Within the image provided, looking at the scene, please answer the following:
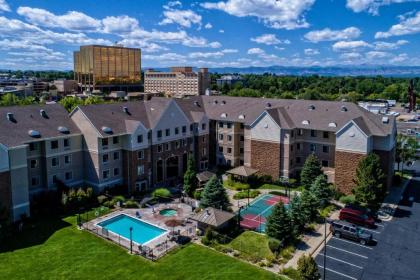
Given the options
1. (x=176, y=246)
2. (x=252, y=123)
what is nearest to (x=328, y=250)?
(x=176, y=246)

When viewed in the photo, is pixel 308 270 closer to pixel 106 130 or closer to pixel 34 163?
pixel 106 130

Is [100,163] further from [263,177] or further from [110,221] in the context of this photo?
[263,177]

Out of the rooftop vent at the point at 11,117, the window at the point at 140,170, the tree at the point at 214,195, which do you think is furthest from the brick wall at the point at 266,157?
the rooftop vent at the point at 11,117

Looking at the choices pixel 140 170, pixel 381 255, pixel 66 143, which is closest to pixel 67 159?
pixel 66 143

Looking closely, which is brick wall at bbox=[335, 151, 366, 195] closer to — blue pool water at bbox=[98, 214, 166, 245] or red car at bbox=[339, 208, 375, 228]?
red car at bbox=[339, 208, 375, 228]

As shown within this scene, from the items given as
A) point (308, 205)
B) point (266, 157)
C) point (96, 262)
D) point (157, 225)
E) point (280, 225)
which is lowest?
point (96, 262)

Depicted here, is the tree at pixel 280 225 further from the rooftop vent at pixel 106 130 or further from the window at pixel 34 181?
the window at pixel 34 181
